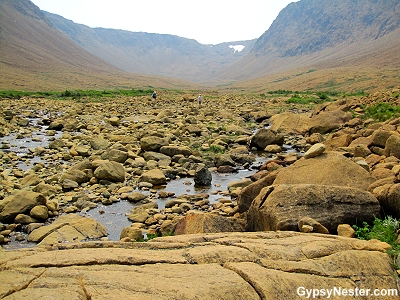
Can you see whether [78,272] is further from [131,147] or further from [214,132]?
[214,132]

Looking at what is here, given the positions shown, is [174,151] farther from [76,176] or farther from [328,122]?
[328,122]

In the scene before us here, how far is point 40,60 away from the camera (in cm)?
9519

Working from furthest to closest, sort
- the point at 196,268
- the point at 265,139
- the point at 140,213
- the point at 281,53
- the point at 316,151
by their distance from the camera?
the point at 281,53
the point at 265,139
the point at 140,213
the point at 316,151
the point at 196,268

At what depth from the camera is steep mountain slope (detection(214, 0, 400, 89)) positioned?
104m

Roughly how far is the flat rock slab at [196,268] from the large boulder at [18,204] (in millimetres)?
4412

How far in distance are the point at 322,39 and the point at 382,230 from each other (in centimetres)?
15215

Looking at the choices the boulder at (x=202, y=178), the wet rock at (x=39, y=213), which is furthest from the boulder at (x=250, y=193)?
the wet rock at (x=39, y=213)

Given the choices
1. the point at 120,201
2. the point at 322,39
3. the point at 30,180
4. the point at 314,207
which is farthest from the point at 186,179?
the point at 322,39

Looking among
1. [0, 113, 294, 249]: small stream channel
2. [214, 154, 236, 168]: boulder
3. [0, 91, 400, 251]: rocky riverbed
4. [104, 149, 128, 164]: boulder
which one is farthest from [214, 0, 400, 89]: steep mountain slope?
[104, 149, 128, 164]: boulder

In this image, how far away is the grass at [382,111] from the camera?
1889cm

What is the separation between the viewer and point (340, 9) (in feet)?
498

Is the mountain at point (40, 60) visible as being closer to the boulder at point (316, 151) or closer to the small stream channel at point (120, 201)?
the small stream channel at point (120, 201)

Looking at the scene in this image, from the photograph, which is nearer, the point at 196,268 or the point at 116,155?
the point at 196,268

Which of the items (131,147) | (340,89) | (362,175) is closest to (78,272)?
(362,175)
